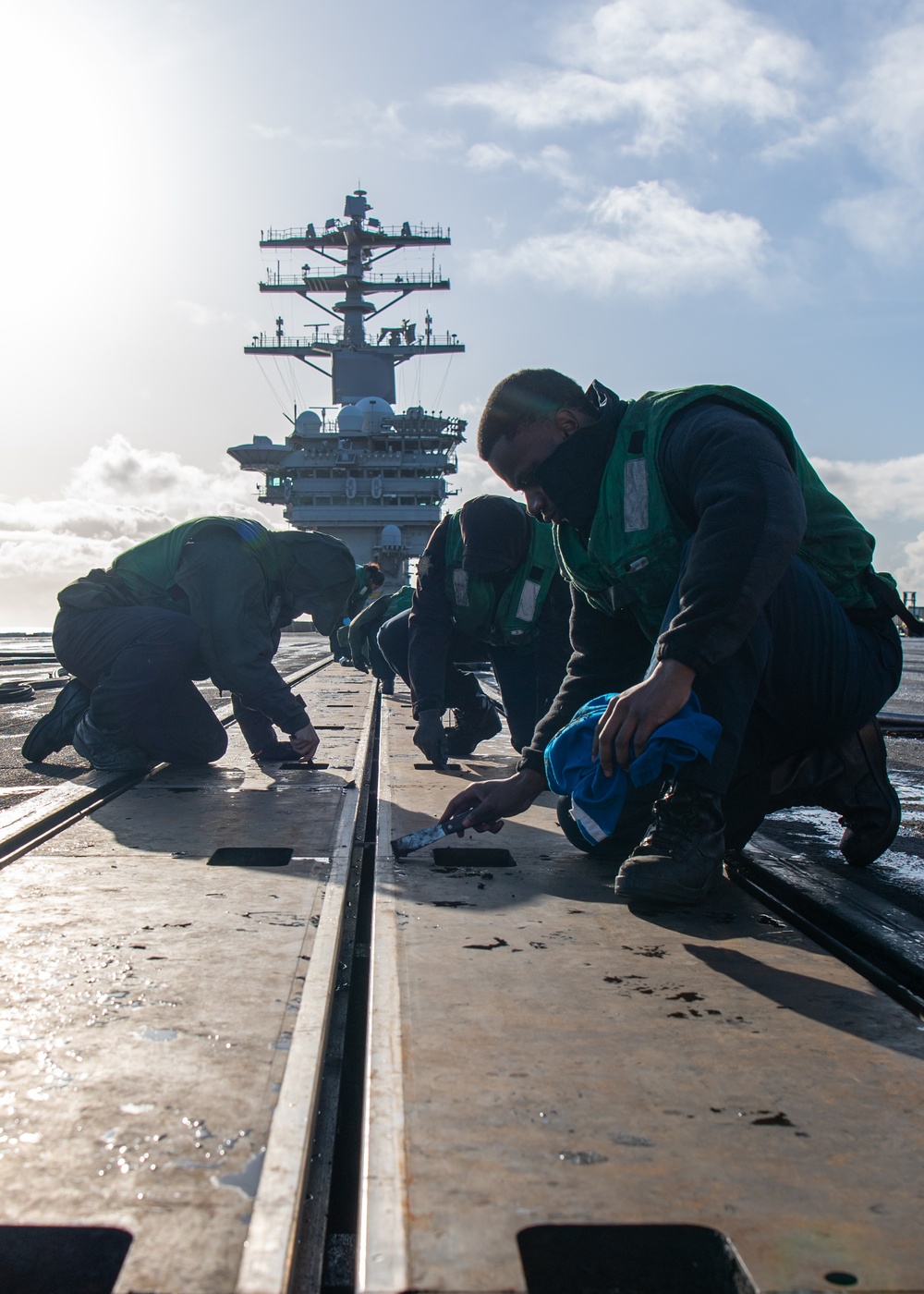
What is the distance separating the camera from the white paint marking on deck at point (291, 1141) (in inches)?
29.7

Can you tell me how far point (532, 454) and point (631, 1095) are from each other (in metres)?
1.46

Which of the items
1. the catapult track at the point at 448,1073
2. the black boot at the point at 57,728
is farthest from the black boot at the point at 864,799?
the black boot at the point at 57,728

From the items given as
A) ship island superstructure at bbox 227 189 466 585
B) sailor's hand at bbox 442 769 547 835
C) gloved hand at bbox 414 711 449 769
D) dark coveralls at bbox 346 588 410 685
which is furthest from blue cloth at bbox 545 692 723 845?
ship island superstructure at bbox 227 189 466 585

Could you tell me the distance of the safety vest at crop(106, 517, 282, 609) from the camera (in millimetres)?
3727

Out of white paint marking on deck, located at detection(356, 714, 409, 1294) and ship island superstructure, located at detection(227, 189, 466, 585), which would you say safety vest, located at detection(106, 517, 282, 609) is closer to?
white paint marking on deck, located at detection(356, 714, 409, 1294)

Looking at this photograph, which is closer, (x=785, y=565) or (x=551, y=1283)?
(x=551, y=1283)

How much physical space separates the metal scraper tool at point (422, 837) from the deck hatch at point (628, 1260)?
Result: 4.34ft

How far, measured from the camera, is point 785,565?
174 centimetres

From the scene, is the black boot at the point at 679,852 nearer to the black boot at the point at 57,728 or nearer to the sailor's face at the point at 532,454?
the sailor's face at the point at 532,454

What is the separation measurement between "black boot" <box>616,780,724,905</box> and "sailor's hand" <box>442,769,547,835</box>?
1.44 ft

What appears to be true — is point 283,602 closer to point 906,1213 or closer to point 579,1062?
point 579,1062

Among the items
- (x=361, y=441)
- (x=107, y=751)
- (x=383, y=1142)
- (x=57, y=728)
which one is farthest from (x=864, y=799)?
(x=361, y=441)

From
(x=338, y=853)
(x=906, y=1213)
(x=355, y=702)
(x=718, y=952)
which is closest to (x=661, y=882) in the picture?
(x=718, y=952)

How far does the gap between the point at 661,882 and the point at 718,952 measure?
0.20 m
